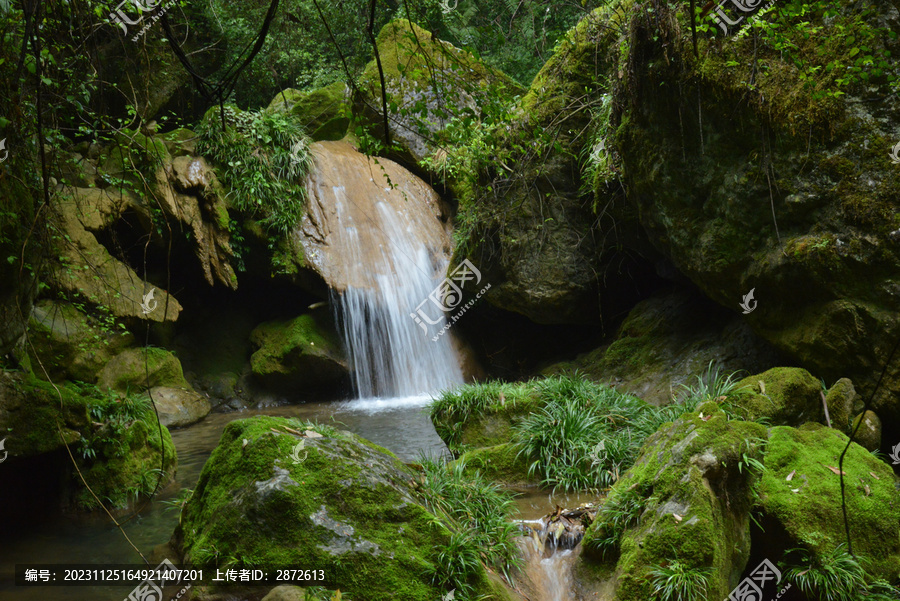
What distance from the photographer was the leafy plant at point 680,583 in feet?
10.00

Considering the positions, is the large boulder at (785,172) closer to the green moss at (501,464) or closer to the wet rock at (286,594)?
the green moss at (501,464)

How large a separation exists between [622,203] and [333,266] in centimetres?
554

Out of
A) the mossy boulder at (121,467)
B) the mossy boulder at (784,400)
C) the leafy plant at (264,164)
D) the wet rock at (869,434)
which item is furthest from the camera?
the leafy plant at (264,164)

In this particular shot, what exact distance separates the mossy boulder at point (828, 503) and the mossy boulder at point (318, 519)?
1.86 meters

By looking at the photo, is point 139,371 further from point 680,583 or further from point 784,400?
point 784,400

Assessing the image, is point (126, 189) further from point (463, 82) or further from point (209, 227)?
point (463, 82)

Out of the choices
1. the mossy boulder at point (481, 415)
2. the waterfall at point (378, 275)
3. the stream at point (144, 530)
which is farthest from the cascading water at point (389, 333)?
the mossy boulder at point (481, 415)

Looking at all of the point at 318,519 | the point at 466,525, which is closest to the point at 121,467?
the point at 318,519

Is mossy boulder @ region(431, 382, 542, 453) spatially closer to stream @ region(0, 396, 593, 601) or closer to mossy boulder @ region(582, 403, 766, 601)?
stream @ region(0, 396, 593, 601)

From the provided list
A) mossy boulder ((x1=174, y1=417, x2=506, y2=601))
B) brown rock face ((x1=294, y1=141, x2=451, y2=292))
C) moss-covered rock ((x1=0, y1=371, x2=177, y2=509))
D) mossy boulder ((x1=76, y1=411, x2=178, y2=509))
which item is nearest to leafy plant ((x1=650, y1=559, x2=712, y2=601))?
mossy boulder ((x1=174, y1=417, x2=506, y2=601))

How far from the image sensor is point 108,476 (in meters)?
5.69

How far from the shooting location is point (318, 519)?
10.9ft

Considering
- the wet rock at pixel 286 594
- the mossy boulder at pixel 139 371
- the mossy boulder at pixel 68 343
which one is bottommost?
the wet rock at pixel 286 594

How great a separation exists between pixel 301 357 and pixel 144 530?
5718mm
